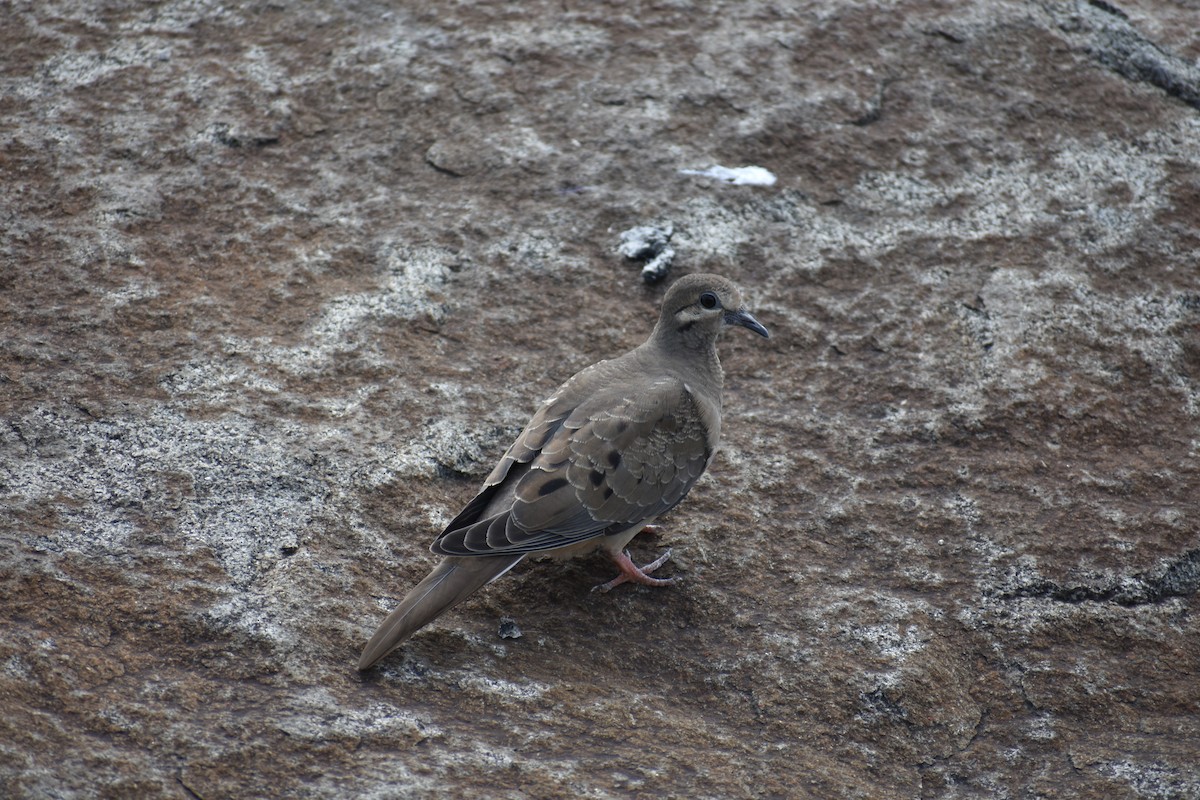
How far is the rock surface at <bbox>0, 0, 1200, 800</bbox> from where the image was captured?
299 centimetres

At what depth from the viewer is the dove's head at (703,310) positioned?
4125 millimetres

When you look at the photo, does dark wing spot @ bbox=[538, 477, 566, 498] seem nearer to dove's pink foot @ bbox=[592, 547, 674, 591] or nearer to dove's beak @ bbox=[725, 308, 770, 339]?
dove's pink foot @ bbox=[592, 547, 674, 591]

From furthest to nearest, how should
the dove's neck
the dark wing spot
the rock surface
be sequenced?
the dove's neck, the dark wing spot, the rock surface

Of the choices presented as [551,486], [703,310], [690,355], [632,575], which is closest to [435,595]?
[551,486]

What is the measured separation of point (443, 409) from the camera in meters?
4.03

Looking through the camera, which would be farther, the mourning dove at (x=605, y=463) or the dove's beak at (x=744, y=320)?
the dove's beak at (x=744, y=320)

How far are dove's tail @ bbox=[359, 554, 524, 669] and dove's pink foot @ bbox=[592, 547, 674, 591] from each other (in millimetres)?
387

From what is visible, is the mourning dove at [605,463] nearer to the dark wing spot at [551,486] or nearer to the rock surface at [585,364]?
the dark wing spot at [551,486]

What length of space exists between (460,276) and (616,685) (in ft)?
6.70

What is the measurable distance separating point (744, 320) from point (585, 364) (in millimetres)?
644

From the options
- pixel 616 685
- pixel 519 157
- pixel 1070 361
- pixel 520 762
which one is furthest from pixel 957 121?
pixel 520 762

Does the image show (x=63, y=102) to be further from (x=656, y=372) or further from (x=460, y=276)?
(x=656, y=372)

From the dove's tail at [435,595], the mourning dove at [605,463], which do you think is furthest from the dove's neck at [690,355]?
the dove's tail at [435,595]

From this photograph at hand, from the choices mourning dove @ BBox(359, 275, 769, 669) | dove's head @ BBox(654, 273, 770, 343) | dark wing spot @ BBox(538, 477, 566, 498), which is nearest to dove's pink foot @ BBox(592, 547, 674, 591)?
mourning dove @ BBox(359, 275, 769, 669)
